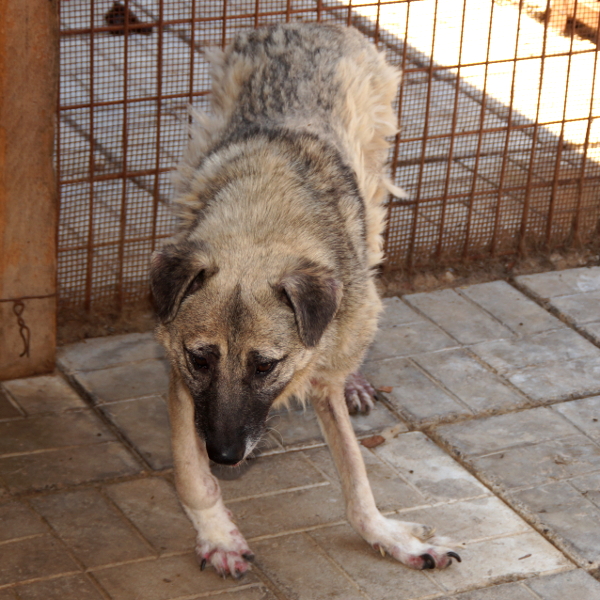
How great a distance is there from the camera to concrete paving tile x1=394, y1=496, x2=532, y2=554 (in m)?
4.55

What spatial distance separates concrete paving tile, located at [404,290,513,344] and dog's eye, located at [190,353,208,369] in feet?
8.63

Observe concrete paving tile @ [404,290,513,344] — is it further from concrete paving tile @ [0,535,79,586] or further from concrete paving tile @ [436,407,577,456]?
concrete paving tile @ [0,535,79,586]

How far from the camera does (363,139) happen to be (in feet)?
16.9

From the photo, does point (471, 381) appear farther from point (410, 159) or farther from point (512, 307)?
point (410, 159)

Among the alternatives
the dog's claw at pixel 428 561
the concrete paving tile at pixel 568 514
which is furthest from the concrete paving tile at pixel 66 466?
the concrete paving tile at pixel 568 514

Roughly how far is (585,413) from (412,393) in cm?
93

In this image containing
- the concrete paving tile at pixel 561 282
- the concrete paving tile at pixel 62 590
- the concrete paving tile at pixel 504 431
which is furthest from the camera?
the concrete paving tile at pixel 561 282

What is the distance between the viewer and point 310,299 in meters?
3.79

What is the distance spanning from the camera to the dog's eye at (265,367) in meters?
3.80

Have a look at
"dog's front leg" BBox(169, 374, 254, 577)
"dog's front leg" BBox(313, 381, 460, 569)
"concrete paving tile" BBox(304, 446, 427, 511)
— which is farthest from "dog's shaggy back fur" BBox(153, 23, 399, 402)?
"concrete paving tile" BBox(304, 446, 427, 511)

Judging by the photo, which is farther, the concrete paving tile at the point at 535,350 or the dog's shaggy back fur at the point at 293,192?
the concrete paving tile at the point at 535,350

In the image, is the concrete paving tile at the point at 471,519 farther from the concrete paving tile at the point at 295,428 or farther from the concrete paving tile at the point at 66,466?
the concrete paving tile at the point at 66,466

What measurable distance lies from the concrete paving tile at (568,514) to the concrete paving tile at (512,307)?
1.57 meters

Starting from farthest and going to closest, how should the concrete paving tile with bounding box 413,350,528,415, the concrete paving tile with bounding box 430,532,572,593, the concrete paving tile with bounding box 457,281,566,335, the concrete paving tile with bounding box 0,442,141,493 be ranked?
the concrete paving tile with bounding box 457,281,566,335, the concrete paving tile with bounding box 413,350,528,415, the concrete paving tile with bounding box 0,442,141,493, the concrete paving tile with bounding box 430,532,572,593
